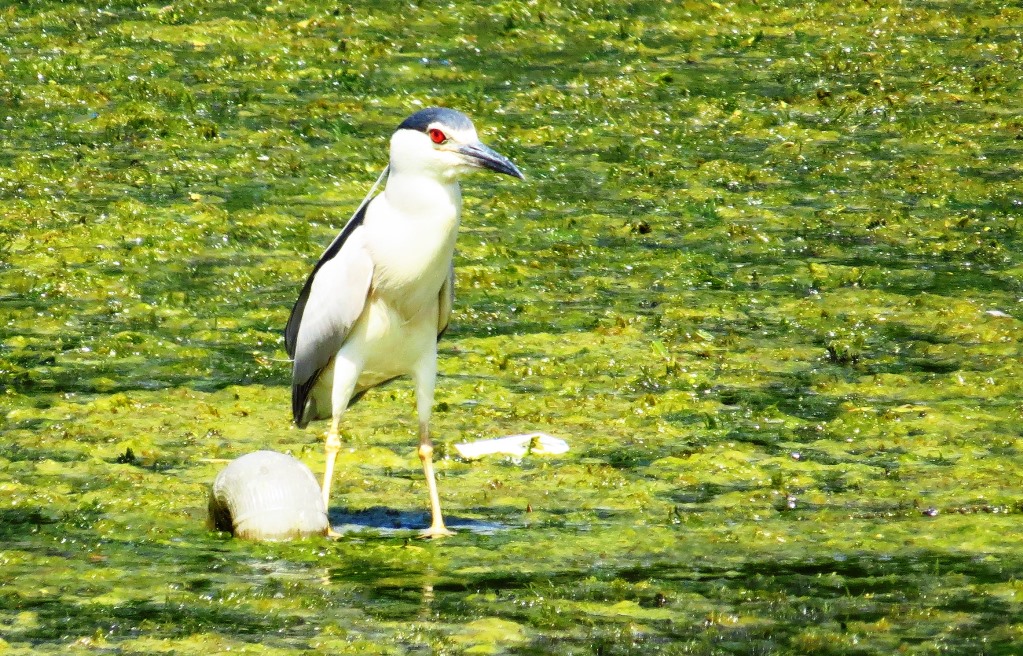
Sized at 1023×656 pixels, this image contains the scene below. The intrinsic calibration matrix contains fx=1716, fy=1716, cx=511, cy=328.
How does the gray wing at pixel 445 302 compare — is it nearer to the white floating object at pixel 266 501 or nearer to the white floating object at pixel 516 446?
the white floating object at pixel 516 446

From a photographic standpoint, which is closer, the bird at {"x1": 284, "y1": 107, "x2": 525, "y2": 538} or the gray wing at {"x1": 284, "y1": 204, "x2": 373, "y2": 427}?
the bird at {"x1": 284, "y1": 107, "x2": 525, "y2": 538}

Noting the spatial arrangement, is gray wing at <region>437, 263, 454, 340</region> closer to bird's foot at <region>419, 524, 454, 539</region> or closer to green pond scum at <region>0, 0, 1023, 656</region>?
green pond scum at <region>0, 0, 1023, 656</region>

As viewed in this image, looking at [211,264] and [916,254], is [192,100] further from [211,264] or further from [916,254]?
[916,254]

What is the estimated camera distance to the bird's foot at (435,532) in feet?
20.5

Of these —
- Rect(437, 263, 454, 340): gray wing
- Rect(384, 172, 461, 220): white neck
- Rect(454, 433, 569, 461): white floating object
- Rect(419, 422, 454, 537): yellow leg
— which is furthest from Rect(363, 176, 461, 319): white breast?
Rect(454, 433, 569, 461): white floating object

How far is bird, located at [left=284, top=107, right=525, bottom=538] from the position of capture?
6375 mm

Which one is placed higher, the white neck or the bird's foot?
the white neck

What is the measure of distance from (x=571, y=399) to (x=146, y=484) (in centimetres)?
217

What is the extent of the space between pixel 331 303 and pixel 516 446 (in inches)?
45.1

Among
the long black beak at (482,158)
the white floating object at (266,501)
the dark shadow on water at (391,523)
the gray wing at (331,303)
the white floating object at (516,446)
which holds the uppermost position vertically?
the long black beak at (482,158)

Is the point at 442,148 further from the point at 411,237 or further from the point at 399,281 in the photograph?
the point at 399,281

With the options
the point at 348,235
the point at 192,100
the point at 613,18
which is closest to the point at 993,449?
the point at 348,235

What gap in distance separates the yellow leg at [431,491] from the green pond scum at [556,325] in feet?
0.41

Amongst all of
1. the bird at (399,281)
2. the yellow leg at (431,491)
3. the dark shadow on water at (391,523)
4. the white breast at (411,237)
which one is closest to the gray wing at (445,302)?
the bird at (399,281)
